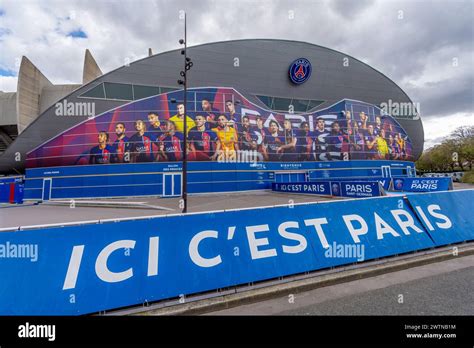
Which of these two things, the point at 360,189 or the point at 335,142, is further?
the point at 335,142

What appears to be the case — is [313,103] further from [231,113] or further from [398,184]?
[398,184]

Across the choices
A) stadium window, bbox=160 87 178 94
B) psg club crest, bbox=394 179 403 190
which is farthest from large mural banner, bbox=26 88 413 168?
psg club crest, bbox=394 179 403 190

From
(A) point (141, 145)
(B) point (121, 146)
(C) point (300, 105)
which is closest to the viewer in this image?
(B) point (121, 146)

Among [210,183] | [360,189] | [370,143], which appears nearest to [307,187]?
[360,189]

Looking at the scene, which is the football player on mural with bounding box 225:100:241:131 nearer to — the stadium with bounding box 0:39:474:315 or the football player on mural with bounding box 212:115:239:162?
the stadium with bounding box 0:39:474:315

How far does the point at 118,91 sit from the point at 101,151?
257 inches

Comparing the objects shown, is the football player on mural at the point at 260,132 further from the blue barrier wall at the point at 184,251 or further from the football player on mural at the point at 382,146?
the blue barrier wall at the point at 184,251

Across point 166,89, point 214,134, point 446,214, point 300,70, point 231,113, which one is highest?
point 300,70

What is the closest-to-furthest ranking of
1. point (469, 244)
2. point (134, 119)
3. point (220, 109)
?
1. point (469, 244)
2. point (134, 119)
3. point (220, 109)

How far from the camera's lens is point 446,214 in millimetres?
5930
